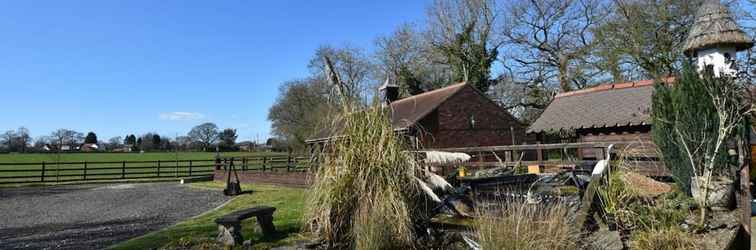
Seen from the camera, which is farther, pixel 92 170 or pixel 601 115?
pixel 92 170

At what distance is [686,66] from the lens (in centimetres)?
568

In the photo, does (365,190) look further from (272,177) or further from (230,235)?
(272,177)

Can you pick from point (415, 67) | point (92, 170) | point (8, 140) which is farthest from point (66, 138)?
point (415, 67)

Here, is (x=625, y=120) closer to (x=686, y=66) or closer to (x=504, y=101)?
(x=686, y=66)

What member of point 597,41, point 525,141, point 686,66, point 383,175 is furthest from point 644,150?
point 597,41

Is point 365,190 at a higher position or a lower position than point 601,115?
lower

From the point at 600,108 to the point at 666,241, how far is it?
1050 centimetres

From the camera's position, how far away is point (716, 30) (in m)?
9.14

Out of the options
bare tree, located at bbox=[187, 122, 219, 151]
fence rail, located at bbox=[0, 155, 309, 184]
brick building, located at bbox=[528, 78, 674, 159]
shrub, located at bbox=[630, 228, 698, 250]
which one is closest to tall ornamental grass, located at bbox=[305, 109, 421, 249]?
shrub, located at bbox=[630, 228, 698, 250]

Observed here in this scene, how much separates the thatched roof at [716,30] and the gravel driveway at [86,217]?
11.5m

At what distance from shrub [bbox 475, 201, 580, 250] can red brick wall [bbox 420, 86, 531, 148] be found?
1396 centimetres

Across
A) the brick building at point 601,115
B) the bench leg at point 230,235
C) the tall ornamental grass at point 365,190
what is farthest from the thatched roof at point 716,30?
the bench leg at point 230,235

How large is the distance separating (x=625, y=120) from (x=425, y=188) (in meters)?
9.84

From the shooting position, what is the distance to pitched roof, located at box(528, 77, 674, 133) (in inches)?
476
